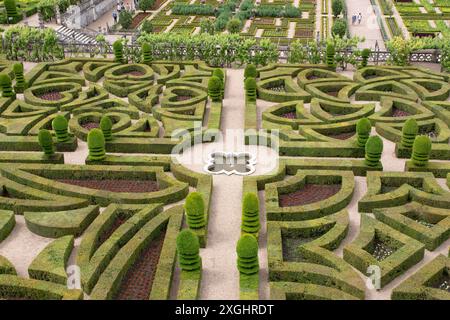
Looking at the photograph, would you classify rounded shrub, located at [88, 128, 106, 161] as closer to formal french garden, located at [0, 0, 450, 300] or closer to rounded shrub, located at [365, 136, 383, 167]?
formal french garden, located at [0, 0, 450, 300]

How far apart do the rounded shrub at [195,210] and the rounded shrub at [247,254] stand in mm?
2659

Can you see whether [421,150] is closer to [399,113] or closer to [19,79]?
[399,113]

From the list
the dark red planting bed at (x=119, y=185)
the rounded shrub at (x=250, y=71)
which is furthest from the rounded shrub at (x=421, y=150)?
the rounded shrub at (x=250, y=71)

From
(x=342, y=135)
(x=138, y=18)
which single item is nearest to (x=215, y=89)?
(x=342, y=135)

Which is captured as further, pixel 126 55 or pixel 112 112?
pixel 126 55

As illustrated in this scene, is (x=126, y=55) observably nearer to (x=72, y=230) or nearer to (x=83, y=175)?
(x=83, y=175)

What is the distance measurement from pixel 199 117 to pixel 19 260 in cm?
1304

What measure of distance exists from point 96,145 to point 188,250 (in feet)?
30.6

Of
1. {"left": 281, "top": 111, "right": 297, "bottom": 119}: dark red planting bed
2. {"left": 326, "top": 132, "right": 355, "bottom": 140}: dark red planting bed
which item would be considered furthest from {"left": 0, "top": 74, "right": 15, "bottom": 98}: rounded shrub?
{"left": 326, "top": 132, "right": 355, "bottom": 140}: dark red planting bed

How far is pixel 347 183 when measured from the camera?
22641 mm

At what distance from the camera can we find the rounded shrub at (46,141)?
2403cm

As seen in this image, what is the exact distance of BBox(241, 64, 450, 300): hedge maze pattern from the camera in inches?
693
